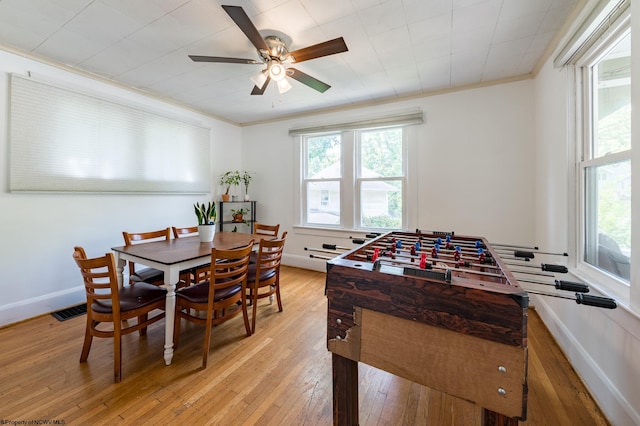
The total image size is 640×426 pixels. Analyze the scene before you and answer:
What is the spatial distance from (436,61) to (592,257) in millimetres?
2113

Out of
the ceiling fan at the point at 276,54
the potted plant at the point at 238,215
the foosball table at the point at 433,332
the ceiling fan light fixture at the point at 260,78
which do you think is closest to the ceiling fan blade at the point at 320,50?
the ceiling fan at the point at 276,54

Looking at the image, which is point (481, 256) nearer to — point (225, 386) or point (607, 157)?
point (607, 157)

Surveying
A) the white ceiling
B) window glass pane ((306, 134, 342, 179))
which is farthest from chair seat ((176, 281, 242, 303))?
window glass pane ((306, 134, 342, 179))

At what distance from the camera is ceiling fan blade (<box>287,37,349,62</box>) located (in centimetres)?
176

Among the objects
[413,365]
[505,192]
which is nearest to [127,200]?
[413,365]

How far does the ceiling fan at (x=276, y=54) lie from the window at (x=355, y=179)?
4.78 feet

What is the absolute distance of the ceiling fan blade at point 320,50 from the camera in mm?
1756

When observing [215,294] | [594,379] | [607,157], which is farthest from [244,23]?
[594,379]

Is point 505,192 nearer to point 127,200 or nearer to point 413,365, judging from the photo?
point 413,365

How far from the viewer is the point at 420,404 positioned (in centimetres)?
151

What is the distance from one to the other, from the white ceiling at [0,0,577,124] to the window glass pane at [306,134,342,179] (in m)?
1.00

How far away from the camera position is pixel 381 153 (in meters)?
3.68

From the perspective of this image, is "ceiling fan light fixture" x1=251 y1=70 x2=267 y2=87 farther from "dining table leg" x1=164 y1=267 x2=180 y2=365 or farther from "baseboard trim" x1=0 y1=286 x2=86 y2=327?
"baseboard trim" x1=0 y1=286 x2=86 y2=327

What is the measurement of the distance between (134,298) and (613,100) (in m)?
3.43
